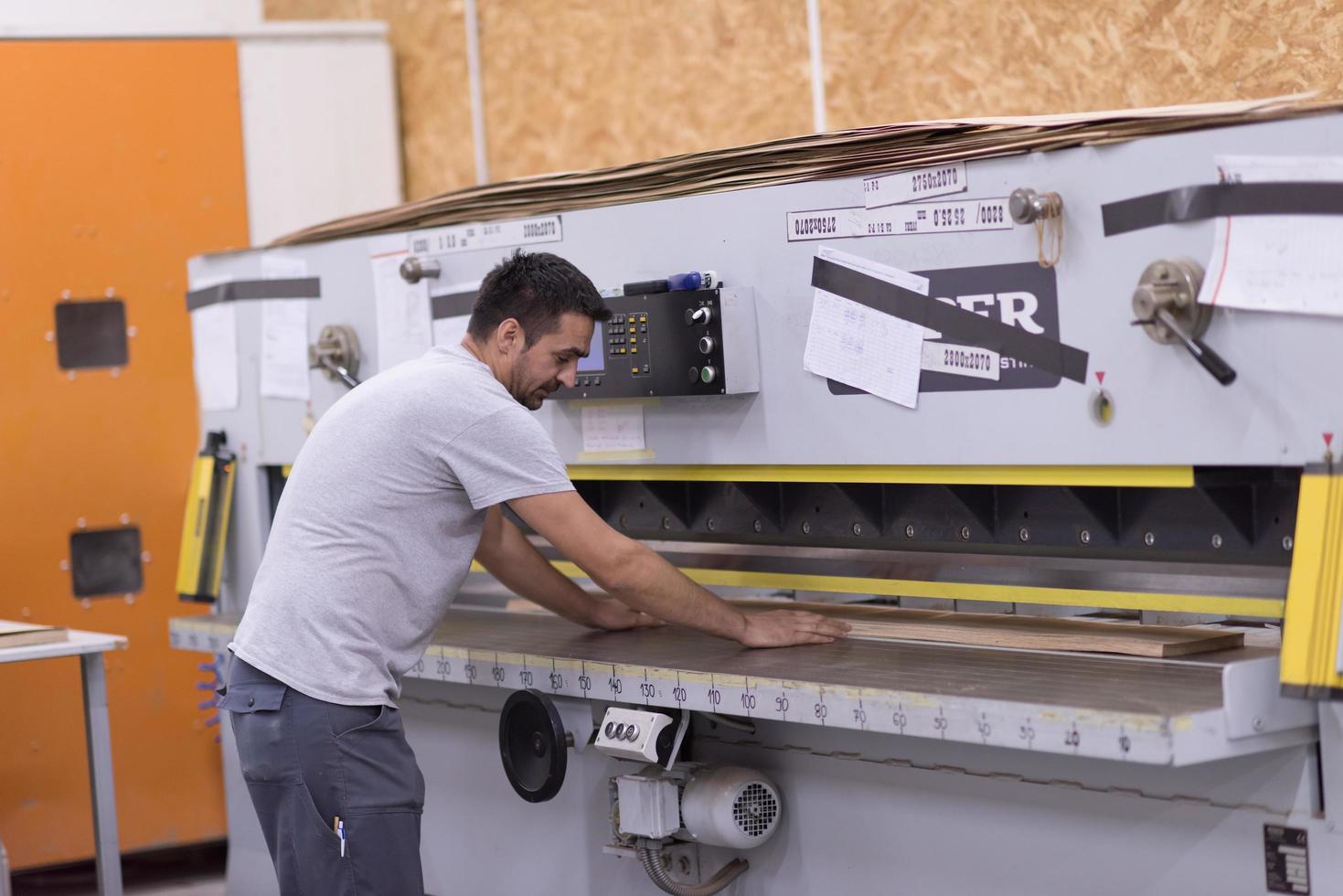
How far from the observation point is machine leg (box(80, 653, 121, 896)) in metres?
2.98

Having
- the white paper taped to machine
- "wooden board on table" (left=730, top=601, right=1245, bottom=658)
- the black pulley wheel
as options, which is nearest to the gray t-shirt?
the black pulley wheel

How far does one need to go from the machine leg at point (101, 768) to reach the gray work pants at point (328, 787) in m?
0.99

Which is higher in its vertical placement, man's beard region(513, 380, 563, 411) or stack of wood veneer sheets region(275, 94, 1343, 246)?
stack of wood veneer sheets region(275, 94, 1343, 246)

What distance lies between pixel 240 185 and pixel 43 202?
1.53 ft

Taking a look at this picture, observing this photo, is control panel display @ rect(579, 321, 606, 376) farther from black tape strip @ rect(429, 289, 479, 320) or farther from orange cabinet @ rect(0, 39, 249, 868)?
orange cabinet @ rect(0, 39, 249, 868)

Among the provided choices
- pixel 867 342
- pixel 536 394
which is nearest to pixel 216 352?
pixel 536 394

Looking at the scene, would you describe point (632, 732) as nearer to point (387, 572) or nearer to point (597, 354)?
point (387, 572)

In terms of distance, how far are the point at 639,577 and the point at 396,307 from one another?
1.00m

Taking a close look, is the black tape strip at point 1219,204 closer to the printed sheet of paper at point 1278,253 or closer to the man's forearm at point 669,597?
the printed sheet of paper at point 1278,253

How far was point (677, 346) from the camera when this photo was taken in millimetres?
2312

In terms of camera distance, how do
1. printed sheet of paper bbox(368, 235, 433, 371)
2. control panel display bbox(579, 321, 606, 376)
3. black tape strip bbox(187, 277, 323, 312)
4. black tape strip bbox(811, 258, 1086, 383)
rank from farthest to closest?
black tape strip bbox(187, 277, 323, 312) → printed sheet of paper bbox(368, 235, 433, 371) → control panel display bbox(579, 321, 606, 376) → black tape strip bbox(811, 258, 1086, 383)

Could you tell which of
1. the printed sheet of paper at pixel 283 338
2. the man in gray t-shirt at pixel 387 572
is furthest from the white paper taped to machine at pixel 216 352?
the man in gray t-shirt at pixel 387 572

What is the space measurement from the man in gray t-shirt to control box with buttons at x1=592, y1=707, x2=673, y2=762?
143mm

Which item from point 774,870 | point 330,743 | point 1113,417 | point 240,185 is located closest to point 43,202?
point 240,185
